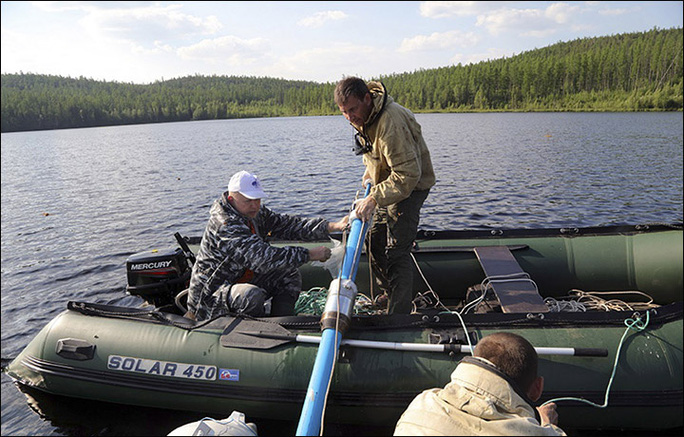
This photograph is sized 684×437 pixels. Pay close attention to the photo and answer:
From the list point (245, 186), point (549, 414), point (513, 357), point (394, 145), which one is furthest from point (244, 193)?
point (549, 414)

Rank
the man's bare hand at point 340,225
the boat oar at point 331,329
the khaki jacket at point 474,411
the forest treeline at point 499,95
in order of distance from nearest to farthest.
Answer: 1. the khaki jacket at point 474,411
2. the boat oar at point 331,329
3. the man's bare hand at point 340,225
4. the forest treeline at point 499,95

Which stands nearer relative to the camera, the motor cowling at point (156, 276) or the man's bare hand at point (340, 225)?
the man's bare hand at point (340, 225)

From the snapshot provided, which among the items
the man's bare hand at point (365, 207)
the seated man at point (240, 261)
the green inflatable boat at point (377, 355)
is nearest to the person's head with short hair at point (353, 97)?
the man's bare hand at point (365, 207)

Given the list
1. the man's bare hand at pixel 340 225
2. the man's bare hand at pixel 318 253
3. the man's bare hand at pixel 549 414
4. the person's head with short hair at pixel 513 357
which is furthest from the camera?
the man's bare hand at pixel 340 225

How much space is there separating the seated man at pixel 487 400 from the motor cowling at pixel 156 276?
3820 mm

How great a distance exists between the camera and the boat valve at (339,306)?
336 centimetres

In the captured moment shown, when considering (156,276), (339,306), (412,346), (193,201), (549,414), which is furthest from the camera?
(193,201)

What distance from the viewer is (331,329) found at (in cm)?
332

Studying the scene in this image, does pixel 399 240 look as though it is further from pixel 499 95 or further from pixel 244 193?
pixel 499 95

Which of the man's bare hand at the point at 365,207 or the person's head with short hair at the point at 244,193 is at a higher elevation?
the person's head with short hair at the point at 244,193

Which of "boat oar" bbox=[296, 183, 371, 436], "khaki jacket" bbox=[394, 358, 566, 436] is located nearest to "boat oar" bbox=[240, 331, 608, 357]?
"boat oar" bbox=[296, 183, 371, 436]

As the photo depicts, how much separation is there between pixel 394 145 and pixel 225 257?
1.76 m

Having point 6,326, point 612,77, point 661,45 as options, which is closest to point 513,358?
point 6,326

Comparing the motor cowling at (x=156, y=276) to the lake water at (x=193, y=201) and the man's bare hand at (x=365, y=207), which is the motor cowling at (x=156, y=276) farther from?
the man's bare hand at (x=365, y=207)
